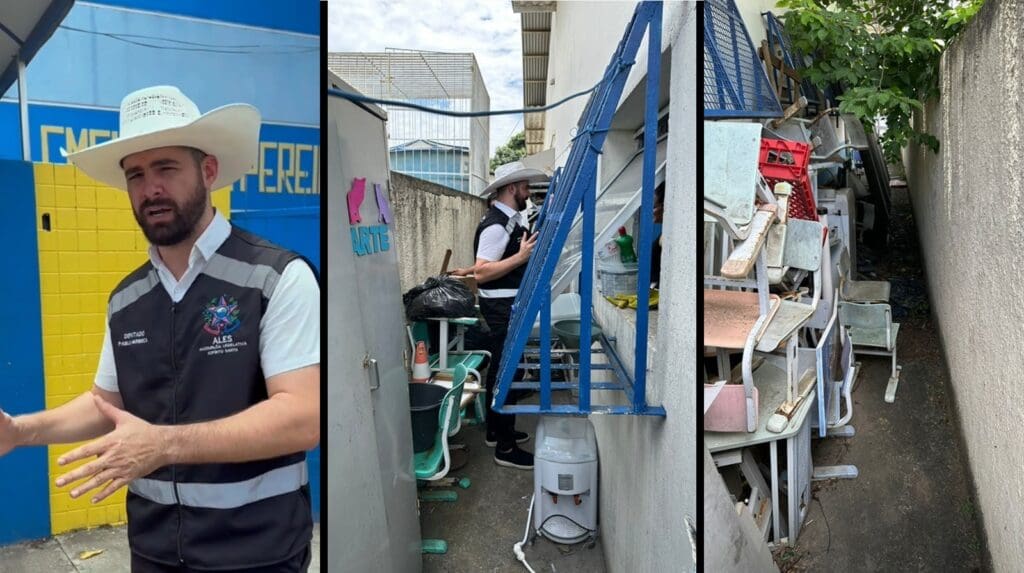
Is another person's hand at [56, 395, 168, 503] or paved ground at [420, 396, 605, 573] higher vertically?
another person's hand at [56, 395, 168, 503]

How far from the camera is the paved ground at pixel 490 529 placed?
2188mm

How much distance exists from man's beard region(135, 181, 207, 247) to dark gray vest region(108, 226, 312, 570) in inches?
2.2

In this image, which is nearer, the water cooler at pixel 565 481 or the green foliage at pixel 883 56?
the water cooler at pixel 565 481

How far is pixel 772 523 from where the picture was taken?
259 cm

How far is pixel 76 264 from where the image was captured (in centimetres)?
104

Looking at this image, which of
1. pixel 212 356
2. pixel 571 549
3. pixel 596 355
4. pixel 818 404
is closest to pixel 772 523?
pixel 818 404

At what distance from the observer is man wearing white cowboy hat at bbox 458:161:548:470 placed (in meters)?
2.29

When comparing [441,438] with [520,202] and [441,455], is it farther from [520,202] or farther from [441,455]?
[520,202]

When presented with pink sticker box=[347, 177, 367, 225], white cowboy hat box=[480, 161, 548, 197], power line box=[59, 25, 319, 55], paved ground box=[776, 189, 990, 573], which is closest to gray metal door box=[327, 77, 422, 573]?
pink sticker box=[347, 177, 367, 225]

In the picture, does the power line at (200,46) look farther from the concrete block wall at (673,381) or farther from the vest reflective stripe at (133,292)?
the concrete block wall at (673,381)

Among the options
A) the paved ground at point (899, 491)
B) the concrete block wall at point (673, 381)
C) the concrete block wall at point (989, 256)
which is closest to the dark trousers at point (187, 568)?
the concrete block wall at point (673, 381)

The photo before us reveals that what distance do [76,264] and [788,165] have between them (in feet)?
9.23

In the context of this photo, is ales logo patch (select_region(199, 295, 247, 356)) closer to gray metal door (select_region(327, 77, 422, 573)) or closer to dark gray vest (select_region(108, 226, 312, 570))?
dark gray vest (select_region(108, 226, 312, 570))

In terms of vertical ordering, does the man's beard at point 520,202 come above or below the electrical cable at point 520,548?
above
